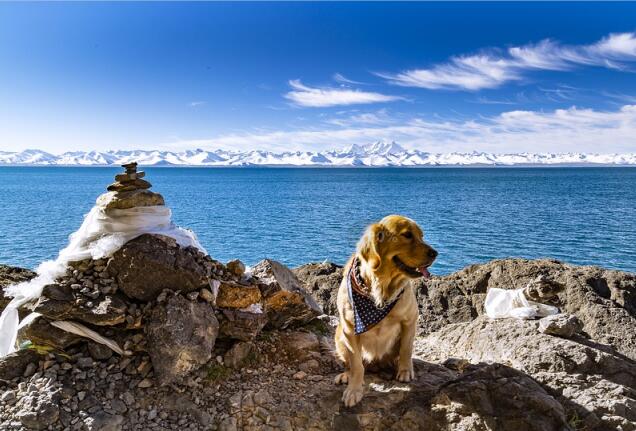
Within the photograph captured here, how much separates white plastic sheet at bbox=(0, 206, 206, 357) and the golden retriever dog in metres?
2.47

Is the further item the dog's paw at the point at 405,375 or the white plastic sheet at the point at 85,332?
the dog's paw at the point at 405,375

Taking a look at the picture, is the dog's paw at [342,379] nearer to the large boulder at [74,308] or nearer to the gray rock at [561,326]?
the large boulder at [74,308]

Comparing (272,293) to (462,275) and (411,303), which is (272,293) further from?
(462,275)

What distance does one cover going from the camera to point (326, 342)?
728 cm

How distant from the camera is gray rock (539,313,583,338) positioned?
7.15m

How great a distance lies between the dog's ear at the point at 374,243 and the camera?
541 cm

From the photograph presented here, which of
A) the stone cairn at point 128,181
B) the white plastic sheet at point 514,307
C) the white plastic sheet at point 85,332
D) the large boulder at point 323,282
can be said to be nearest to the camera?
the white plastic sheet at point 85,332

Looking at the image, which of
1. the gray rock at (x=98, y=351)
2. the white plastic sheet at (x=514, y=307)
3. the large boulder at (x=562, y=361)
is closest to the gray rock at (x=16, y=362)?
the gray rock at (x=98, y=351)

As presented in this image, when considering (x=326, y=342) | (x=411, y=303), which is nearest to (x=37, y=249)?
(x=326, y=342)

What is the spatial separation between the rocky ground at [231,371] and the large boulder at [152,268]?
15 millimetres

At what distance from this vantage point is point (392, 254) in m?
5.39

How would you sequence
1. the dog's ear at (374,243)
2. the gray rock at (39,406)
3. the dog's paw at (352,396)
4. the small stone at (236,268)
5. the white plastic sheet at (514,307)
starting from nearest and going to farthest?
the gray rock at (39,406), the dog's ear at (374,243), the dog's paw at (352,396), the small stone at (236,268), the white plastic sheet at (514,307)

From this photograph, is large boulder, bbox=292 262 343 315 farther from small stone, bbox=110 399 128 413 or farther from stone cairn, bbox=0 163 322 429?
small stone, bbox=110 399 128 413

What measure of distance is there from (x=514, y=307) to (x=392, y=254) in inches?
161
